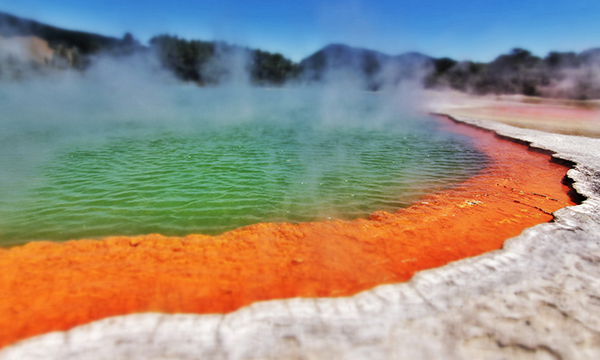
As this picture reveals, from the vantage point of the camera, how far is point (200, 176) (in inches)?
184

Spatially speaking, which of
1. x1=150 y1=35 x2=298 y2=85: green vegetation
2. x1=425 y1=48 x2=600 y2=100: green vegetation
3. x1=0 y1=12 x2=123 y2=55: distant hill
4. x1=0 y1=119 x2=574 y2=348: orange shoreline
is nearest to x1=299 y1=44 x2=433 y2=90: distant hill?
x1=425 y1=48 x2=600 y2=100: green vegetation

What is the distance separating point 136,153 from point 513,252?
6.28 metres

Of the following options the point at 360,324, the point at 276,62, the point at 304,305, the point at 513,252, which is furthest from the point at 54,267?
the point at 276,62

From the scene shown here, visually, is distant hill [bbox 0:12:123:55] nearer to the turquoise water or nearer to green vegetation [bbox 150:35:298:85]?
green vegetation [bbox 150:35:298:85]

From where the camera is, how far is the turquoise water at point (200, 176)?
131 inches

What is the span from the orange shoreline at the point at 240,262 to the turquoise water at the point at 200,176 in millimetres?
346

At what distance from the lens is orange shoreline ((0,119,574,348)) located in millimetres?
1948

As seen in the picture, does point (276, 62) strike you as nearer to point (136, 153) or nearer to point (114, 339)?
point (136, 153)

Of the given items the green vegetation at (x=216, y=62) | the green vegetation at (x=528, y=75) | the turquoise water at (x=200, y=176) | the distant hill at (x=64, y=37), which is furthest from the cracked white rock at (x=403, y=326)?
the green vegetation at (x=216, y=62)

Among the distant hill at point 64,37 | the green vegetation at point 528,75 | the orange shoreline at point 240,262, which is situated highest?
the distant hill at point 64,37

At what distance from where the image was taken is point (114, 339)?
1581 mm

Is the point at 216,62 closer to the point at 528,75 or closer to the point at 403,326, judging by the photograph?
the point at 528,75

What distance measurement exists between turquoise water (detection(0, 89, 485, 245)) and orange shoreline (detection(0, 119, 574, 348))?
1.13 ft

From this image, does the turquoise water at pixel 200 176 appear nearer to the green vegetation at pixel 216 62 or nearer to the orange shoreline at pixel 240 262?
the orange shoreline at pixel 240 262
